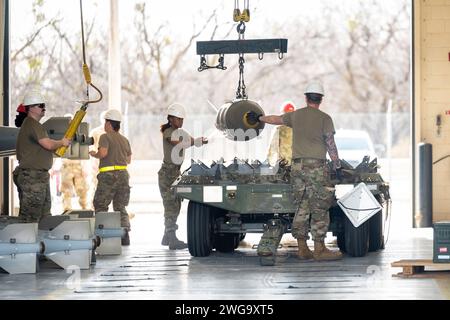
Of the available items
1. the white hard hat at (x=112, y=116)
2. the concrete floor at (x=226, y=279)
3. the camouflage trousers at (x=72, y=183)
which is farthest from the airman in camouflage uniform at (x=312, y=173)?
the camouflage trousers at (x=72, y=183)

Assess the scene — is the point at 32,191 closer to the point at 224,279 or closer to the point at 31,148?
the point at 31,148

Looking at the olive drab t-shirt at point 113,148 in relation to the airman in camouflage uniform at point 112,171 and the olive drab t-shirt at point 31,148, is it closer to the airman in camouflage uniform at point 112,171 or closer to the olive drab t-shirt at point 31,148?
the airman in camouflage uniform at point 112,171

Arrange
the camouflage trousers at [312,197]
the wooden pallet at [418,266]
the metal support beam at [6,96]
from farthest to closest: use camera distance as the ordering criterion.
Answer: the metal support beam at [6,96] < the camouflage trousers at [312,197] < the wooden pallet at [418,266]

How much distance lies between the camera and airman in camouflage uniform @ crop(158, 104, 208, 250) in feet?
52.0

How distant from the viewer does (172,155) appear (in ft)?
52.2

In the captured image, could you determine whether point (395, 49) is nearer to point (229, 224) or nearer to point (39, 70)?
point (39, 70)

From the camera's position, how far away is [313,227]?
1395 cm

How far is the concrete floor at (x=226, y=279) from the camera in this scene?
11195 millimetres

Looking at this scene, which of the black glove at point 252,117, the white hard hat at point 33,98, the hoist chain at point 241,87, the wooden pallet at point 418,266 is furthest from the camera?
the hoist chain at point 241,87

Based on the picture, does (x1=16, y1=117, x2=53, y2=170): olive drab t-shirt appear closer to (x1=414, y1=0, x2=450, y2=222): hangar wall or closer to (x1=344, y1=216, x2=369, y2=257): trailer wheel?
(x1=344, y1=216, x2=369, y2=257): trailer wheel

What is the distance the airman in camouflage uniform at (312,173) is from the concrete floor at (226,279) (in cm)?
29

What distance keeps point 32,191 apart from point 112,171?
99.1 inches

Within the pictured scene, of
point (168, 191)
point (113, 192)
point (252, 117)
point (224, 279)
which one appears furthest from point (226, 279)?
point (113, 192)

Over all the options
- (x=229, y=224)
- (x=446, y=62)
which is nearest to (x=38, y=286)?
(x=229, y=224)
